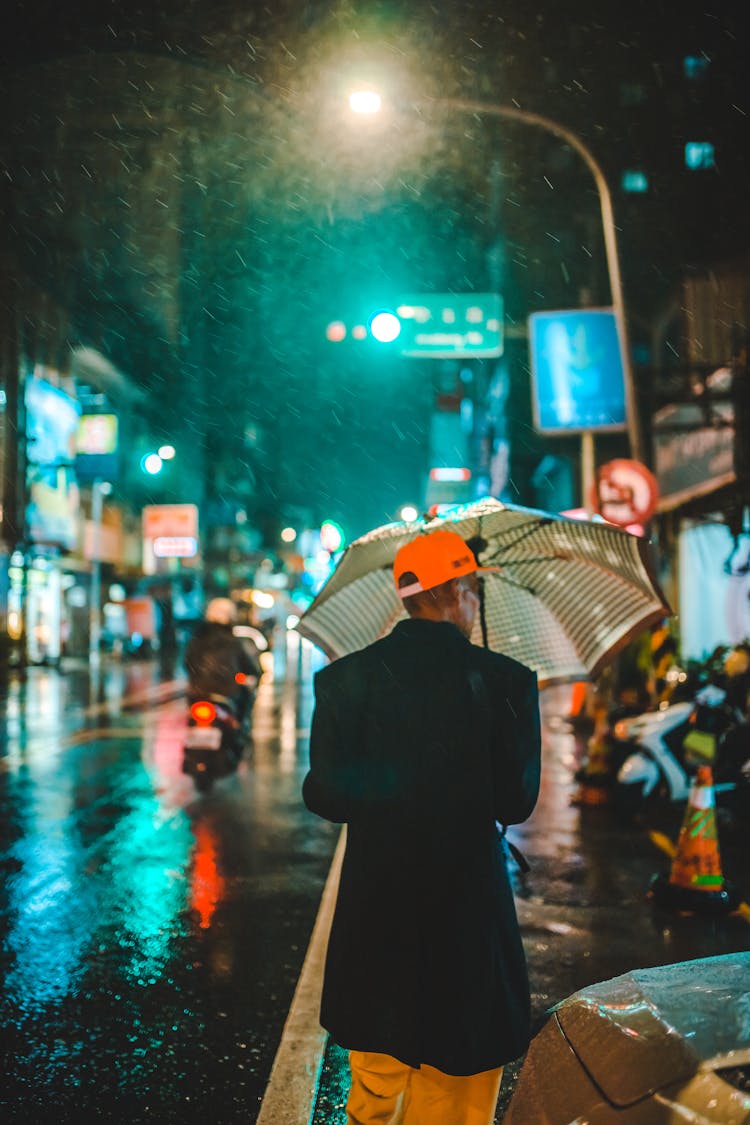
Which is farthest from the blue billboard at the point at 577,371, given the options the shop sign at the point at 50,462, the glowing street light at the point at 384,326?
the shop sign at the point at 50,462

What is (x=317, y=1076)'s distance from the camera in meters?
4.23

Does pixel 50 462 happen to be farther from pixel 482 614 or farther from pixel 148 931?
pixel 482 614

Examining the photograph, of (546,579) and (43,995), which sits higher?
(546,579)

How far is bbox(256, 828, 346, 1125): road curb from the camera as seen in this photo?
391cm

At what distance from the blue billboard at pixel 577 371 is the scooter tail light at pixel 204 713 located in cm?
574

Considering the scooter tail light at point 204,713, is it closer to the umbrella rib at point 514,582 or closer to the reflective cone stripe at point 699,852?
the reflective cone stripe at point 699,852

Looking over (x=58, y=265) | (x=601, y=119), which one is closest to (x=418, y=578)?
(x=601, y=119)

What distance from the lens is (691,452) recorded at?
2023cm

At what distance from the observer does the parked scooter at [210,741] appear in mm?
10602

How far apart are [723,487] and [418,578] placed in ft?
39.9

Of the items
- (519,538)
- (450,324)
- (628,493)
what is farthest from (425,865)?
(450,324)

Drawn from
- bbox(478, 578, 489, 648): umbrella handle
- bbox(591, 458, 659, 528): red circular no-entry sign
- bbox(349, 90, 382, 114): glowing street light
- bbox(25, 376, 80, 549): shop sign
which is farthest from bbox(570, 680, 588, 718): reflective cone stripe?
bbox(25, 376, 80, 549): shop sign

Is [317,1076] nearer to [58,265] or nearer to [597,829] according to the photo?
[597,829]

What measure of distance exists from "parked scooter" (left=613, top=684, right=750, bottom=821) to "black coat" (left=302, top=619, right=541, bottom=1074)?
6483mm
